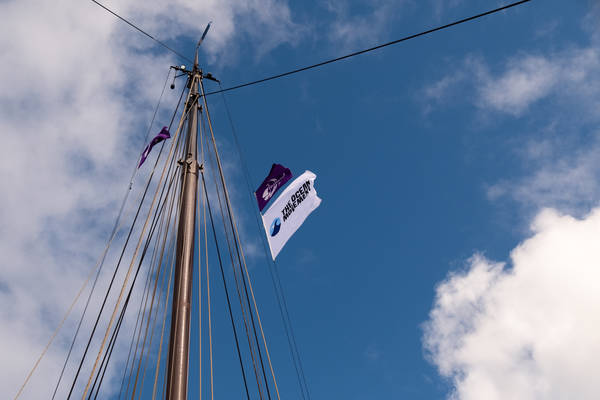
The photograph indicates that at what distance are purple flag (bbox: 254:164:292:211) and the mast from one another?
6.45ft

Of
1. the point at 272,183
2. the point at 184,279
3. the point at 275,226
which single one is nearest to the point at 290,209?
the point at 275,226

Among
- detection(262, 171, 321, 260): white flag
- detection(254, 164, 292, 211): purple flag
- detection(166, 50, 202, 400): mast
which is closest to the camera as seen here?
detection(166, 50, 202, 400): mast

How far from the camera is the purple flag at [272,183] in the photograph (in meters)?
11.5

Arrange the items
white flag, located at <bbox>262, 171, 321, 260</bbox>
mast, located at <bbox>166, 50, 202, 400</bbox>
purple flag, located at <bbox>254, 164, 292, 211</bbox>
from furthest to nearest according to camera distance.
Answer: purple flag, located at <bbox>254, 164, 292, 211</bbox>
white flag, located at <bbox>262, 171, 321, 260</bbox>
mast, located at <bbox>166, 50, 202, 400</bbox>

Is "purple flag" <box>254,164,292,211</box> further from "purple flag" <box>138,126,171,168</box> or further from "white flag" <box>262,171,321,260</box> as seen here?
"purple flag" <box>138,126,171,168</box>

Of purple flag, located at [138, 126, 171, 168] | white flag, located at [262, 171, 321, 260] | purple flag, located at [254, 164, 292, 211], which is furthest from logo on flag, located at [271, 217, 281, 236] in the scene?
purple flag, located at [138, 126, 171, 168]

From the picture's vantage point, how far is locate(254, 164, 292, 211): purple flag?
1145 cm

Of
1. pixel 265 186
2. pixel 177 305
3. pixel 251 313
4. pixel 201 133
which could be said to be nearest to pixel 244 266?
pixel 251 313

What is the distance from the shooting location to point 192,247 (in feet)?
29.9

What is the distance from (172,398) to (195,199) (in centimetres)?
466

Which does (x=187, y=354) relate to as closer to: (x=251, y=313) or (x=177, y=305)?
(x=177, y=305)

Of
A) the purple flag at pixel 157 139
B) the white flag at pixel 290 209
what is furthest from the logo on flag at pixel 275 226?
the purple flag at pixel 157 139

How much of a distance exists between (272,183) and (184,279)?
13.7ft

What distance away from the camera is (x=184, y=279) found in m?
8.39
